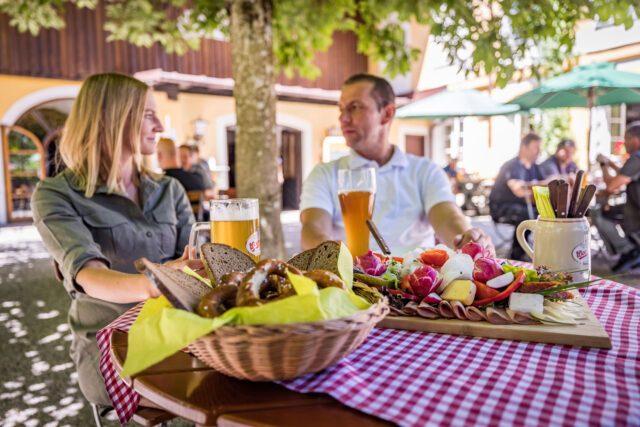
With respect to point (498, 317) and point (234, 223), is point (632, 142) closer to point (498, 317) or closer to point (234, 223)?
point (498, 317)

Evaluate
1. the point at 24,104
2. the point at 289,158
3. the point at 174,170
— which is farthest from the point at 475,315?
the point at 289,158

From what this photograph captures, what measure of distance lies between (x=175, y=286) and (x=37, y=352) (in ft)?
10.5

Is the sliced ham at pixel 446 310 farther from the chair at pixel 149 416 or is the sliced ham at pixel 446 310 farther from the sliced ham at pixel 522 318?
the chair at pixel 149 416

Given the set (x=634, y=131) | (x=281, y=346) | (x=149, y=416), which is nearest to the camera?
(x=281, y=346)

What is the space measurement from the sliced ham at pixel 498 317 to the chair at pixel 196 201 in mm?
4591

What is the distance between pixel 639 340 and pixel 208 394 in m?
0.82

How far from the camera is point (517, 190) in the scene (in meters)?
5.45

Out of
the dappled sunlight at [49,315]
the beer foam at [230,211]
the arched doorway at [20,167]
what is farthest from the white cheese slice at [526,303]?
the arched doorway at [20,167]

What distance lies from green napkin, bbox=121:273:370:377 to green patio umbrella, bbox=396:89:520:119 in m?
7.42

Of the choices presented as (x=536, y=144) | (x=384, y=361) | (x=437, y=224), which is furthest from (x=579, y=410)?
(x=536, y=144)

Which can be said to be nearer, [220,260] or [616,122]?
[220,260]

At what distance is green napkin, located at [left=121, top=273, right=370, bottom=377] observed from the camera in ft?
2.23

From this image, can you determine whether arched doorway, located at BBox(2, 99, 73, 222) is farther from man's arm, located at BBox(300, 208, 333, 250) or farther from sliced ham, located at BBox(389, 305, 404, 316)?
sliced ham, located at BBox(389, 305, 404, 316)

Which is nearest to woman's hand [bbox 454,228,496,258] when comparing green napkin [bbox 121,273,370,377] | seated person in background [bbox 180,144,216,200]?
green napkin [bbox 121,273,370,377]
